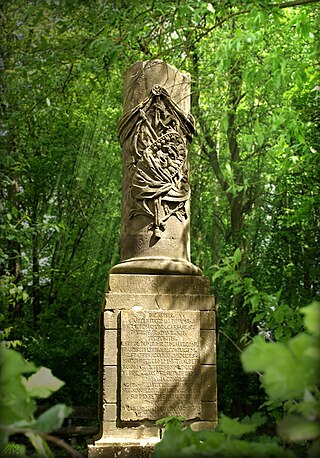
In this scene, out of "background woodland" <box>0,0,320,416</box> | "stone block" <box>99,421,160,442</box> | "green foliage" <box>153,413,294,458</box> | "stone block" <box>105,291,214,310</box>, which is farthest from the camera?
"background woodland" <box>0,0,320,416</box>

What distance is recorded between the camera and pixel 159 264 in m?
6.61

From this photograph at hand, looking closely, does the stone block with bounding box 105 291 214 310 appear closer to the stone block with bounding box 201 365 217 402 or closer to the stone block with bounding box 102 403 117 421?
the stone block with bounding box 201 365 217 402

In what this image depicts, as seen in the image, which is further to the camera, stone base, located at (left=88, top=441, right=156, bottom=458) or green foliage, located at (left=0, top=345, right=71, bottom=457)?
stone base, located at (left=88, top=441, right=156, bottom=458)

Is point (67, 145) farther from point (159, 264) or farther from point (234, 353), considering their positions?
point (159, 264)

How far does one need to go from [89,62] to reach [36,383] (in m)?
6.27

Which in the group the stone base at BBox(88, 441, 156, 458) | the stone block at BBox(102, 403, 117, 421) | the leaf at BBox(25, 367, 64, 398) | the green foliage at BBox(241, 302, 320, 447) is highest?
the green foliage at BBox(241, 302, 320, 447)

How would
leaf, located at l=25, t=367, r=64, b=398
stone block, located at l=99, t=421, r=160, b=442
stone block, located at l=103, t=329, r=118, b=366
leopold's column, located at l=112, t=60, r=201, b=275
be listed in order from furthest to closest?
leopold's column, located at l=112, t=60, r=201, b=275 < stone block, located at l=103, t=329, r=118, b=366 < stone block, located at l=99, t=421, r=160, b=442 < leaf, located at l=25, t=367, r=64, b=398

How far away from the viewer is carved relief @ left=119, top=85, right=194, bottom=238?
22.5 feet

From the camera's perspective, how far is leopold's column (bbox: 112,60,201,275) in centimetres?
679

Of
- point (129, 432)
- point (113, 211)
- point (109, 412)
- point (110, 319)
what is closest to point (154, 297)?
point (110, 319)

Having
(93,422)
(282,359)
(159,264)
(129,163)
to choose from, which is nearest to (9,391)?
(282,359)

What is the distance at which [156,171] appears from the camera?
6.93 m

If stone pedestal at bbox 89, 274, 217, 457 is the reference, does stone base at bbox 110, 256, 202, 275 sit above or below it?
above

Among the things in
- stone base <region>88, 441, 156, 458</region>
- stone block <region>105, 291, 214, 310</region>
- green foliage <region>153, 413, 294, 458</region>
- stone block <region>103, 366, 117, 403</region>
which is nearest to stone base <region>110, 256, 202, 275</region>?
stone block <region>105, 291, 214, 310</region>
